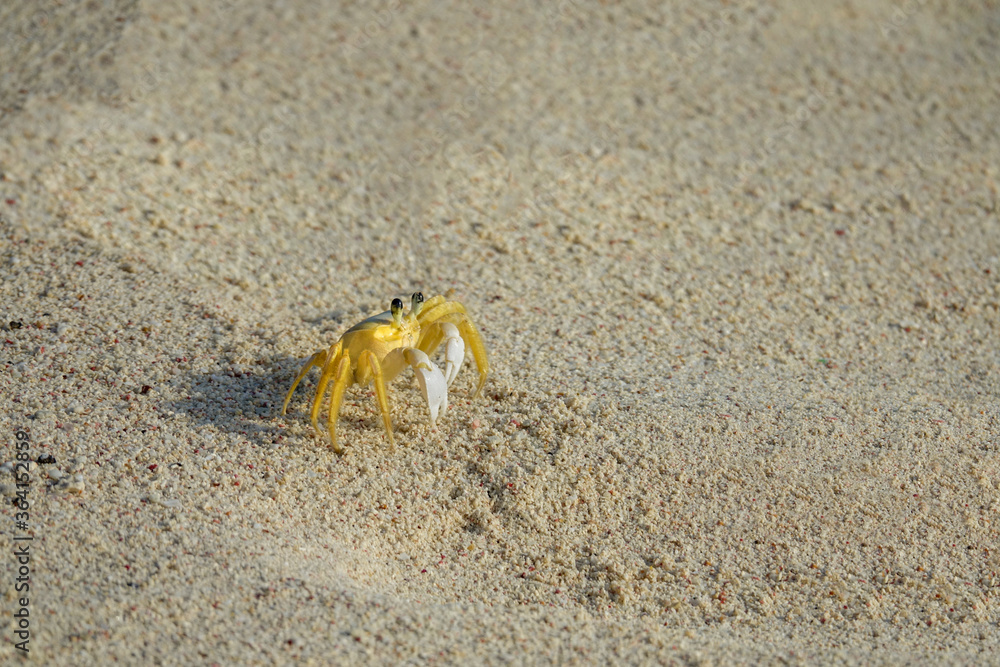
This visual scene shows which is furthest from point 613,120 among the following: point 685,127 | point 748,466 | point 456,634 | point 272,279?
point 456,634

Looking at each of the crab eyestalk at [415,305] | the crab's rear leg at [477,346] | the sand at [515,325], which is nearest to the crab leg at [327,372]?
the sand at [515,325]

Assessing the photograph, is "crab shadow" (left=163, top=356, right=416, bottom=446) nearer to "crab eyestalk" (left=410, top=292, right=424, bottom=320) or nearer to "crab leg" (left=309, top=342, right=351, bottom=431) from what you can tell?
"crab leg" (left=309, top=342, right=351, bottom=431)

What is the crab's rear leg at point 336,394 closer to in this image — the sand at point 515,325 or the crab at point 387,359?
the crab at point 387,359

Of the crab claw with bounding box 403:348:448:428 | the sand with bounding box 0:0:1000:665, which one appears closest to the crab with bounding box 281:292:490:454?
the crab claw with bounding box 403:348:448:428

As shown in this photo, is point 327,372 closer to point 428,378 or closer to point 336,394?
point 336,394

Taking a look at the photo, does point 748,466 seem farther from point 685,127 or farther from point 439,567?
point 685,127

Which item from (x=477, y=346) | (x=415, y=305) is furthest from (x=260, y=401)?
(x=477, y=346)

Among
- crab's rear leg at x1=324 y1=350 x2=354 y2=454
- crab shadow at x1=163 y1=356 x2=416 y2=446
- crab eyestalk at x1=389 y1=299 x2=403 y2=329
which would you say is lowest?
crab shadow at x1=163 y1=356 x2=416 y2=446
